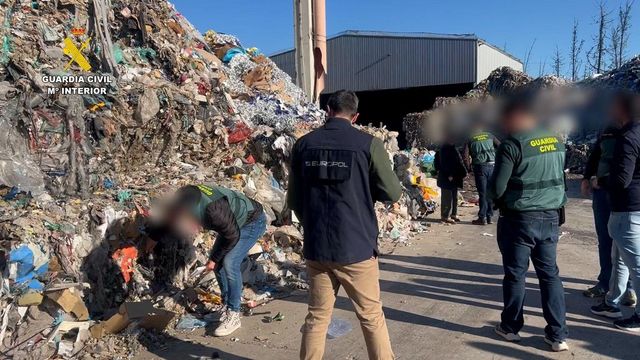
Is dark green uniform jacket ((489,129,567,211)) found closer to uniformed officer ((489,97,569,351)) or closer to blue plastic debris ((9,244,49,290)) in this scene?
uniformed officer ((489,97,569,351))

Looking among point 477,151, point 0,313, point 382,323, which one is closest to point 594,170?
point 382,323

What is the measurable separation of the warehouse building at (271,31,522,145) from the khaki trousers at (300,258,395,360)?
19980 mm

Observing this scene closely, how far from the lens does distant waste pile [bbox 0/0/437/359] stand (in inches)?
156

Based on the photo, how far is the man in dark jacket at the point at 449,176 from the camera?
790cm

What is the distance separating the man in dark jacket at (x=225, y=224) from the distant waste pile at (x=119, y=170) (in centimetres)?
41

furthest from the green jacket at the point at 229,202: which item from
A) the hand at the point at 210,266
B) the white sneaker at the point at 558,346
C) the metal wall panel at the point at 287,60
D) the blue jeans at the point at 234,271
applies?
the metal wall panel at the point at 287,60

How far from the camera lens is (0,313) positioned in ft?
12.3

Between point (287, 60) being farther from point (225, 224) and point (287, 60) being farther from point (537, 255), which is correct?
point (537, 255)

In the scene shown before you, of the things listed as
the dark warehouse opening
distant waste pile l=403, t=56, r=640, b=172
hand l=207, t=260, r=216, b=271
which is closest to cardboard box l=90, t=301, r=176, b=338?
hand l=207, t=260, r=216, b=271

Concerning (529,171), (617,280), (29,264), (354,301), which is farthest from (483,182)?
(29,264)

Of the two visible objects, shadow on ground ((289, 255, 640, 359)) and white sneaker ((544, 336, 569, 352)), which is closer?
white sneaker ((544, 336, 569, 352))

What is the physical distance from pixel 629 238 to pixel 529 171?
40.1 inches

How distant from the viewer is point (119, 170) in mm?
6199

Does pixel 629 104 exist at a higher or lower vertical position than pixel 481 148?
higher
